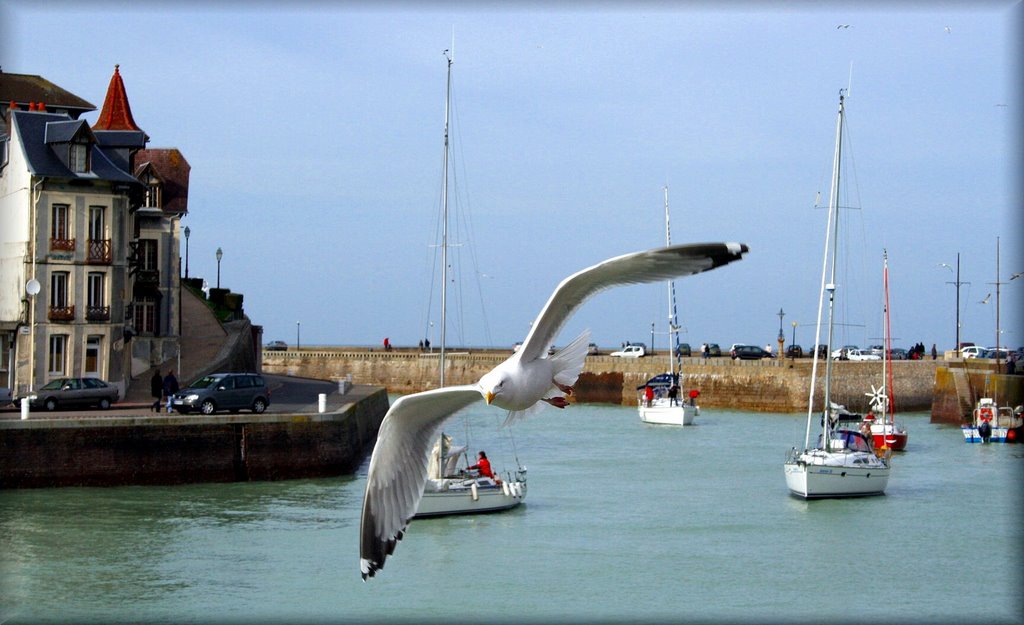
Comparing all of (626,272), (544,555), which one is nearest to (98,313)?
(544,555)

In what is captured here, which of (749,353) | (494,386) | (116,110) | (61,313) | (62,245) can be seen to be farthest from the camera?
(749,353)

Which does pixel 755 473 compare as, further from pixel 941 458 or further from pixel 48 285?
pixel 48 285

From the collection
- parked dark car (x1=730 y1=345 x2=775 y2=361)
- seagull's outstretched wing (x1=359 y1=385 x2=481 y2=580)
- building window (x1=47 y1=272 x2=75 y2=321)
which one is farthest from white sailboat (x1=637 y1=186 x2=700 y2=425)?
seagull's outstretched wing (x1=359 y1=385 x2=481 y2=580)

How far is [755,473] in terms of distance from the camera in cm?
3800

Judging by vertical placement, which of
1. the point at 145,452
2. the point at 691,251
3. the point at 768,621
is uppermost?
the point at 691,251

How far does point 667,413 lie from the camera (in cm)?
5359

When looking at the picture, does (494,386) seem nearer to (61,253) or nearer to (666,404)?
(61,253)

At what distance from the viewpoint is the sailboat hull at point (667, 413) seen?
175ft

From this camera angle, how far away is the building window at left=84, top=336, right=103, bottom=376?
3688cm

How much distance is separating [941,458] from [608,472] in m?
11.5

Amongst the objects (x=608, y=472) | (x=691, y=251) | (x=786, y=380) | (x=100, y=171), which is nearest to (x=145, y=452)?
(x=100, y=171)

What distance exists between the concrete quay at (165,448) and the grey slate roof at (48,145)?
265 inches

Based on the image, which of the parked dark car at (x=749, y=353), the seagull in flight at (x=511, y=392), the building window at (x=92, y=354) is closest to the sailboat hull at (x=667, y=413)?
the parked dark car at (x=749, y=353)

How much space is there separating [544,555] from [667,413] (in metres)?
28.0
